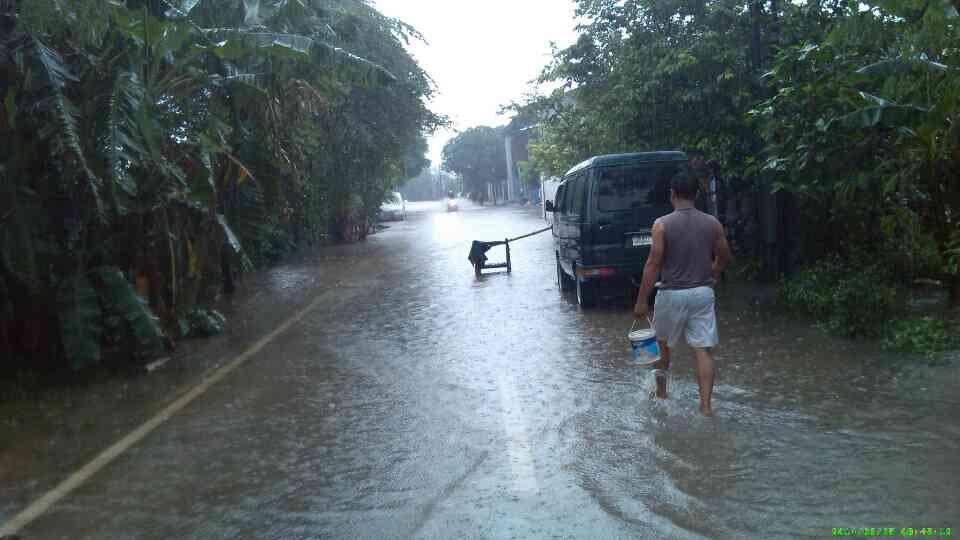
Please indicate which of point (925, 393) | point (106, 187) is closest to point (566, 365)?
point (925, 393)

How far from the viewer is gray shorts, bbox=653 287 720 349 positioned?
7.03 metres

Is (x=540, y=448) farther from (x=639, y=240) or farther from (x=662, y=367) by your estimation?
(x=639, y=240)

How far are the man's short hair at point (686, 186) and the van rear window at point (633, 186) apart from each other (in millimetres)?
5428

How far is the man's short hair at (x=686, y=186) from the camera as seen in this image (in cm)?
700

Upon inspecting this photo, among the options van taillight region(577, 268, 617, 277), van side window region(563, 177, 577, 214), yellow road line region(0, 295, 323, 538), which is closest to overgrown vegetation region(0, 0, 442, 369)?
yellow road line region(0, 295, 323, 538)

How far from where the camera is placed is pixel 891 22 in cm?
764

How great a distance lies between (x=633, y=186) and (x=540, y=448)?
267 inches

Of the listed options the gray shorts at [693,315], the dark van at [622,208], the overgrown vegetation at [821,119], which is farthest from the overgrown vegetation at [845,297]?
the gray shorts at [693,315]

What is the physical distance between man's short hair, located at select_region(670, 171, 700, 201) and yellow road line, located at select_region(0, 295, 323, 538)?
4.49m

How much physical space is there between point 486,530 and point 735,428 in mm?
2518

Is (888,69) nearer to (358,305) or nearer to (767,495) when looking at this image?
(767,495)

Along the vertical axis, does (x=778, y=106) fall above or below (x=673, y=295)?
above

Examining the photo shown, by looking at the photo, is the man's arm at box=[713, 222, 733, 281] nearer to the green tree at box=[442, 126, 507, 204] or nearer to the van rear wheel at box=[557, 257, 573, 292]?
→ the van rear wheel at box=[557, 257, 573, 292]

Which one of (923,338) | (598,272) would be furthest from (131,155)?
(923,338)
